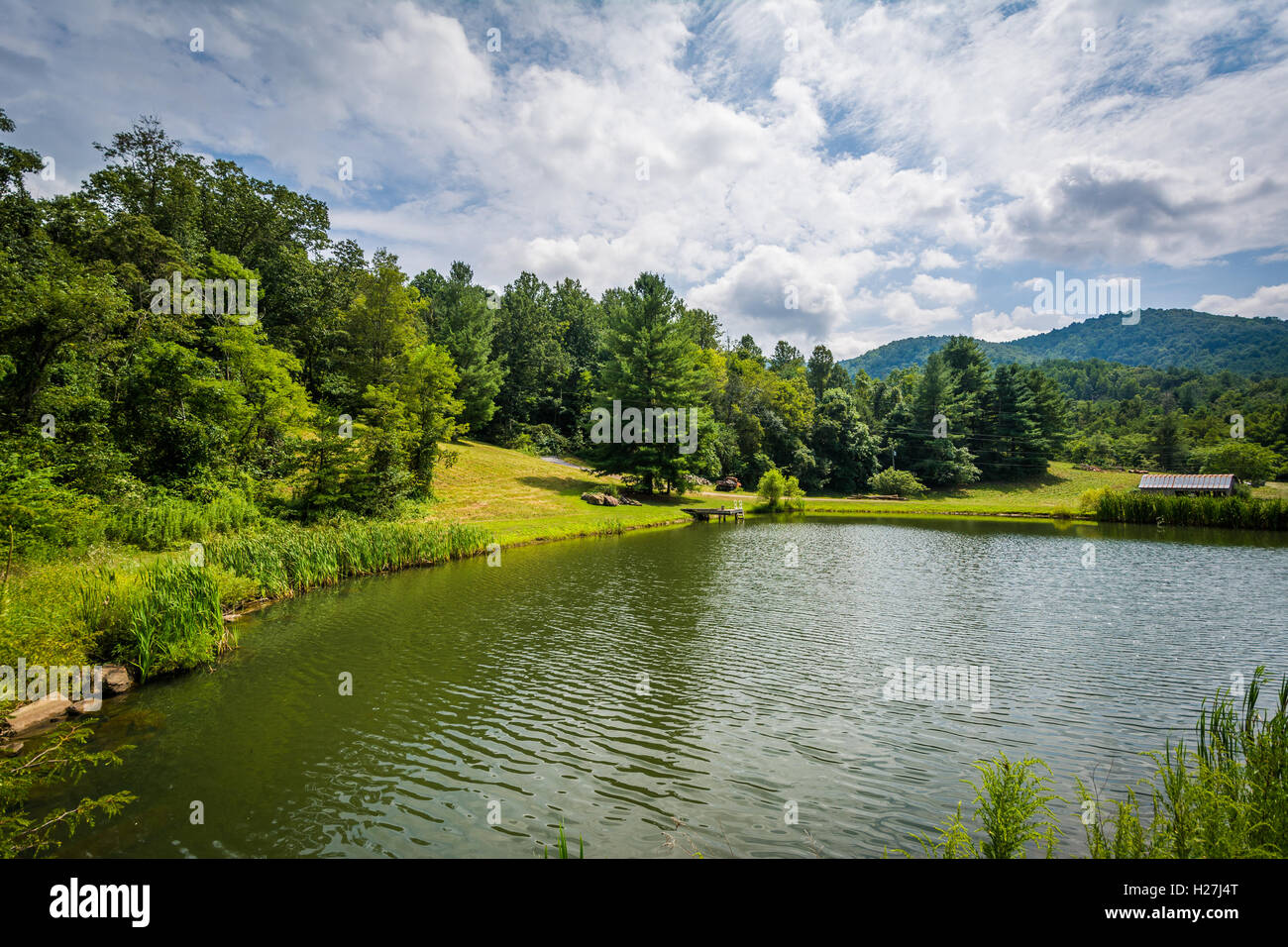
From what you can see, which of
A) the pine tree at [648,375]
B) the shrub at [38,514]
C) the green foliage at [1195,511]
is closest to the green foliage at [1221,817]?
the shrub at [38,514]

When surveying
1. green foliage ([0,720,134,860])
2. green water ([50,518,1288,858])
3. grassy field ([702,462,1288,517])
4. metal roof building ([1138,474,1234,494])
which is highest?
metal roof building ([1138,474,1234,494])

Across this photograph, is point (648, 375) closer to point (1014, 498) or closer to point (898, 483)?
point (898, 483)

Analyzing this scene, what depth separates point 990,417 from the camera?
8081 cm

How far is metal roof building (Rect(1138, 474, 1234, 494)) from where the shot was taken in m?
47.2

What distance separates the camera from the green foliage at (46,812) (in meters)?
6.15

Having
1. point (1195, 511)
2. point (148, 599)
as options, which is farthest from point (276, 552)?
point (1195, 511)

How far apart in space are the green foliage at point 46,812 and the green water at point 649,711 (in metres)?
0.35

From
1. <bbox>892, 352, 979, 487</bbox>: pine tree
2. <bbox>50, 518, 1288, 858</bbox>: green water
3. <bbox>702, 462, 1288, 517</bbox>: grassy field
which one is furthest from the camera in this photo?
<bbox>892, 352, 979, 487</bbox>: pine tree

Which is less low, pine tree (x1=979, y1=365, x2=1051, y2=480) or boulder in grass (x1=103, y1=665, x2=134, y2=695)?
pine tree (x1=979, y1=365, x2=1051, y2=480)

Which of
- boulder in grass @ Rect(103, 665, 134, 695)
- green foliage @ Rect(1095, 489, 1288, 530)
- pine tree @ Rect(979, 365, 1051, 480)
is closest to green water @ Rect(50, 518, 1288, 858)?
boulder in grass @ Rect(103, 665, 134, 695)

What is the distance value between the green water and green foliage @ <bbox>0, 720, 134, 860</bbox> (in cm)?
35

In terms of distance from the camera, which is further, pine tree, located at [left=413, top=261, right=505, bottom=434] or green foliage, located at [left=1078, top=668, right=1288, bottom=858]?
pine tree, located at [left=413, top=261, right=505, bottom=434]

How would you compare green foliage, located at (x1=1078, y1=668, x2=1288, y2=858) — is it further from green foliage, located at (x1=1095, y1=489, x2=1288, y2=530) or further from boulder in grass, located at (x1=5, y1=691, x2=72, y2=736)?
green foliage, located at (x1=1095, y1=489, x2=1288, y2=530)
